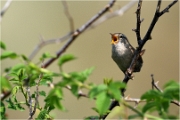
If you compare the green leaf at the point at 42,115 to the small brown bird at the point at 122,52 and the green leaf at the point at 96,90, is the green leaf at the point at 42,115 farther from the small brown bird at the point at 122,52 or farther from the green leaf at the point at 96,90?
the small brown bird at the point at 122,52

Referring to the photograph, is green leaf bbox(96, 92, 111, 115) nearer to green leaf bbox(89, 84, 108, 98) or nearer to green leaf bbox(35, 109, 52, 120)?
green leaf bbox(89, 84, 108, 98)

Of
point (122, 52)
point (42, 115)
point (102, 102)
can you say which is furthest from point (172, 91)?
point (122, 52)

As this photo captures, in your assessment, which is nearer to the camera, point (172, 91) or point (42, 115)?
point (172, 91)

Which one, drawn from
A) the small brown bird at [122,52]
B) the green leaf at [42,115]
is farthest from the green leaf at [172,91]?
the small brown bird at [122,52]

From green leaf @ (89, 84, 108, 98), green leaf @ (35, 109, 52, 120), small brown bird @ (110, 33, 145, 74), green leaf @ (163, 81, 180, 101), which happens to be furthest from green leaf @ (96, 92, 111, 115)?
small brown bird @ (110, 33, 145, 74)

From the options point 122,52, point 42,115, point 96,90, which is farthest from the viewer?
point 122,52

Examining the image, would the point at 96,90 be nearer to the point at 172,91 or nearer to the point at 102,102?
the point at 102,102

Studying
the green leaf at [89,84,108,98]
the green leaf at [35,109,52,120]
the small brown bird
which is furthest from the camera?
the small brown bird

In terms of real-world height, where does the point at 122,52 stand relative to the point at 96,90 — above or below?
above

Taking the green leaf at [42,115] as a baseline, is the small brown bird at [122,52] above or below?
above

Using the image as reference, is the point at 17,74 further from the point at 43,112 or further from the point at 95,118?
the point at 95,118

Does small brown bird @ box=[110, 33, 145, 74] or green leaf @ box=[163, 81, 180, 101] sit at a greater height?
small brown bird @ box=[110, 33, 145, 74]

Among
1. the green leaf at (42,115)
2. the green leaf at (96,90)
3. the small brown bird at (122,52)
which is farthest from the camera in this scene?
the small brown bird at (122,52)

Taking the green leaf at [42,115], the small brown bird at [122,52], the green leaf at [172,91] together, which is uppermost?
the small brown bird at [122,52]
